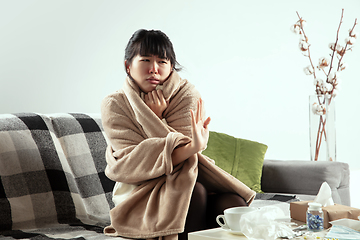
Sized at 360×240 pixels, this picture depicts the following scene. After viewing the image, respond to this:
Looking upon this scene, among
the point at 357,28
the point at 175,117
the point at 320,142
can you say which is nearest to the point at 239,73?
the point at 320,142

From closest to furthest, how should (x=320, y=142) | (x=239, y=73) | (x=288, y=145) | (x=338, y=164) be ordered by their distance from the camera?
(x=338, y=164)
(x=320, y=142)
(x=239, y=73)
(x=288, y=145)

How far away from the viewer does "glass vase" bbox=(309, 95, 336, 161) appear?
248 centimetres

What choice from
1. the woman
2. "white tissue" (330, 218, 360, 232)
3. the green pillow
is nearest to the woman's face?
the woman

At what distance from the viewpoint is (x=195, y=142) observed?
1173mm

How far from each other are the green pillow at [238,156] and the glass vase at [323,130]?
1.47 ft

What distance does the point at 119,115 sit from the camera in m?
1.34

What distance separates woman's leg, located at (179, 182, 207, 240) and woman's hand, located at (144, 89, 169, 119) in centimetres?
31

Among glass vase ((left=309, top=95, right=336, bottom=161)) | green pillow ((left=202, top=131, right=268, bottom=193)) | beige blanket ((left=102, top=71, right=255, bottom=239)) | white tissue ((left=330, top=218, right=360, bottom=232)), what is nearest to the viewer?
white tissue ((left=330, top=218, right=360, bottom=232))

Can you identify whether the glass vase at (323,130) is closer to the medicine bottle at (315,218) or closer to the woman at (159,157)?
the woman at (159,157)

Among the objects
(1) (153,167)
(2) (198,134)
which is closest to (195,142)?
(2) (198,134)

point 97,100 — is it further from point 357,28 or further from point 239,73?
point 357,28

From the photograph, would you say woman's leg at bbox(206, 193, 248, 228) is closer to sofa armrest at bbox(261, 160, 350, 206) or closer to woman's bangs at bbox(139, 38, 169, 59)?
woman's bangs at bbox(139, 38, 169, 59)

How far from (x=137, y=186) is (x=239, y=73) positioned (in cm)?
200

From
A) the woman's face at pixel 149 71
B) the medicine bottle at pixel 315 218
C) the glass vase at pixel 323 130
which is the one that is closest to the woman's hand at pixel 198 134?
the woman's face at pixel 149 71
